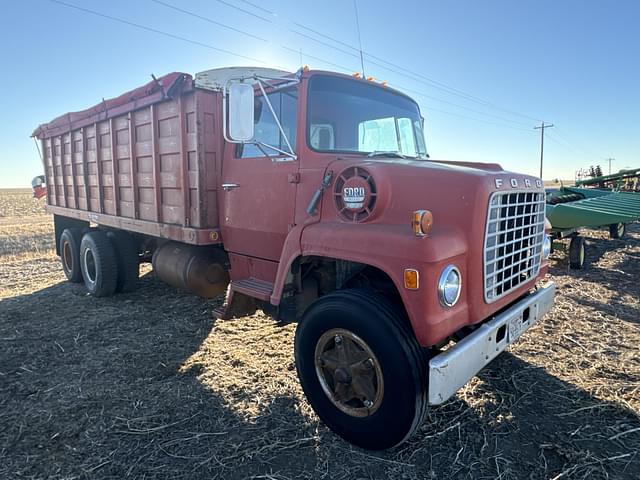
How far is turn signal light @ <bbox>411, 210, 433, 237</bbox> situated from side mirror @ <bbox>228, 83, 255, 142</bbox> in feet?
4.79

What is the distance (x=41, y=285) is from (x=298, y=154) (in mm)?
6621

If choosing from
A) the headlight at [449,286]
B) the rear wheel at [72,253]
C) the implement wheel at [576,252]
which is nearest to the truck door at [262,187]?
the headlight at [449,286]

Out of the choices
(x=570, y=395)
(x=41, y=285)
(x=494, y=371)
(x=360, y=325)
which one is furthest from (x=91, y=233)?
(x=570, y=395)

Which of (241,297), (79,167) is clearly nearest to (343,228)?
(241,297)

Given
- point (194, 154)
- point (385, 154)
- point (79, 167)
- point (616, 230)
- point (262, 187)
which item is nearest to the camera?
point (385, 154)

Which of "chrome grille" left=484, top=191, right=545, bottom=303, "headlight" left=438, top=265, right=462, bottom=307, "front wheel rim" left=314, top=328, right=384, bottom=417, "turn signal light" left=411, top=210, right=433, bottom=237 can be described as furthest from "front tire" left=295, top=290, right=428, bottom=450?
"chrome grille" left=484, top=191, right=545, bottom=303

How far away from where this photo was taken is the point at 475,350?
2561 millimetres

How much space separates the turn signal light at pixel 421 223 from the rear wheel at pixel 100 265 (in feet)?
17.4

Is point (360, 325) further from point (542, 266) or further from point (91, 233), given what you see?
point (91, 233)

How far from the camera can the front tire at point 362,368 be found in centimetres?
248

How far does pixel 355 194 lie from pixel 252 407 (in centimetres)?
188

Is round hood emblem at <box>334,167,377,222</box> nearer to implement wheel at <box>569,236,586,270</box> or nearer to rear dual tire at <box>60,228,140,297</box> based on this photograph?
rear dual tire at <box>60,228,140,297</box>

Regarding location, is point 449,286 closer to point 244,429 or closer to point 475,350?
point 475,350

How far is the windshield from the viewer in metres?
Answer: 3.41
